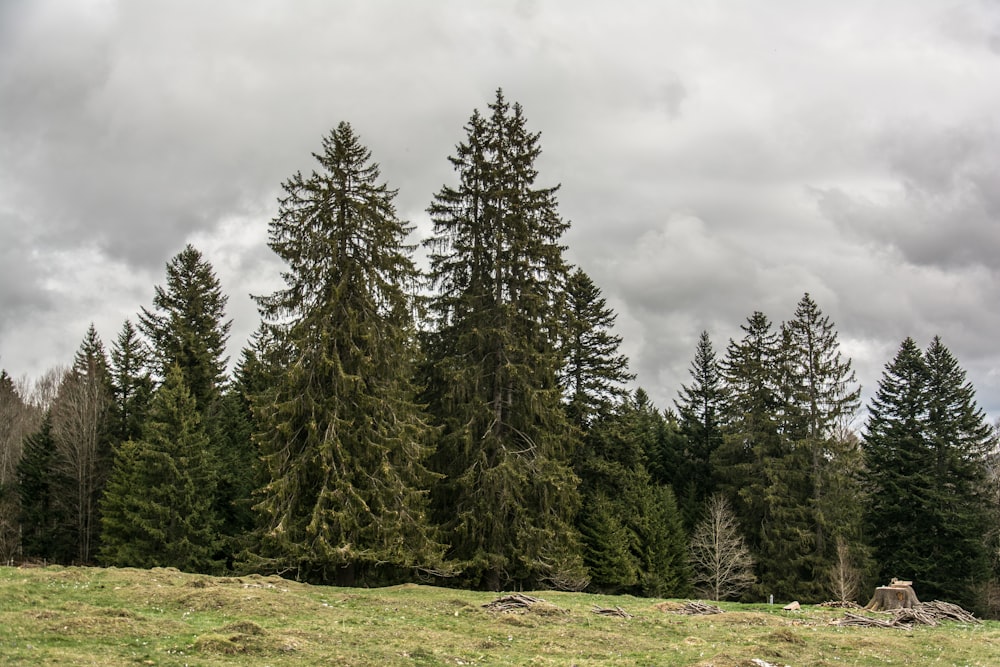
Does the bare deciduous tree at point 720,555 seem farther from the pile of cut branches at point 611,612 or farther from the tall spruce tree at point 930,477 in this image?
the pile of cut branches at point 611,612

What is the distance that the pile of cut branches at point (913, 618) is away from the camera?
74.8ft

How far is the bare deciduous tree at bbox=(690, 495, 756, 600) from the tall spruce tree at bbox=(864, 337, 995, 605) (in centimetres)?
874

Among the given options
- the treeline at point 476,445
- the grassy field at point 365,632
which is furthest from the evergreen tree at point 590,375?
the grassy field at point 365,632

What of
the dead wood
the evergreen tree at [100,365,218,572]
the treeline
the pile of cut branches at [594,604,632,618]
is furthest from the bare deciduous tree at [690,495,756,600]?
the evergreen tree at [100,365,218,572]

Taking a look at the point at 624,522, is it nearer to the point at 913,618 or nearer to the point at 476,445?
the point at 476,445

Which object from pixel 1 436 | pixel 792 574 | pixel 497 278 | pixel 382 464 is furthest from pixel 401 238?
pixel 1 436

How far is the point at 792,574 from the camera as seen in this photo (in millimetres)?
→ 43312

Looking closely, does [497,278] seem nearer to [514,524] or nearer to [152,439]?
[514,524]

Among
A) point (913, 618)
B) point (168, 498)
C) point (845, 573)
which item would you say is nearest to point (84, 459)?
point (168, 498)

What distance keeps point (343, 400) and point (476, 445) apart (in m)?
6.94

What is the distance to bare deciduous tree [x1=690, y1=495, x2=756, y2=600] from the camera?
42.5 metres

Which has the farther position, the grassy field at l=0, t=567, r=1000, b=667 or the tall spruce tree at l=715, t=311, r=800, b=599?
the tall spruce tree at l=715, t=311, r=800, b=599

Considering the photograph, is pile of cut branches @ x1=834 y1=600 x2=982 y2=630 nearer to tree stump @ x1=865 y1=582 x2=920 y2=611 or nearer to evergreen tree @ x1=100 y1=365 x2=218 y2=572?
tree stump @ x1=865 y1=582 x2=920 y2=611

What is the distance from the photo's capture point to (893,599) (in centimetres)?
2720
